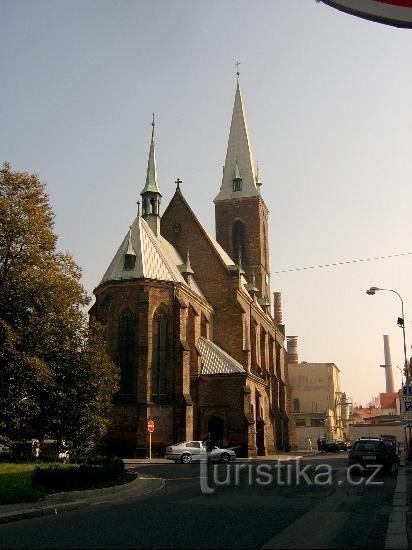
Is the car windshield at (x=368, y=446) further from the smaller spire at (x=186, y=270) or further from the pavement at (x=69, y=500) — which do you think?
the smaller spire at (x=186, y=270)

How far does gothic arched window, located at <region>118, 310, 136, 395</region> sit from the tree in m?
11.2

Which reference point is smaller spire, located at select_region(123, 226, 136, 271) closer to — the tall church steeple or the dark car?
the tall church steeple

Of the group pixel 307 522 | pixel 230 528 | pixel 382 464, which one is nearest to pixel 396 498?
pixel 307 522

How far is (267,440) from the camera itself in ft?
149

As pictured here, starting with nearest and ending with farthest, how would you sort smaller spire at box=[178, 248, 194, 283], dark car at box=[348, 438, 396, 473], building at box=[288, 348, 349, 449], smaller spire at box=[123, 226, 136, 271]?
dark car at box=[348, 438, 396, 473]
smaller spire at box=[123, 226, 136, 271]
smaller spire at box=[178, 248, 194, 283]
building at box=[288, 348, 349, 449]

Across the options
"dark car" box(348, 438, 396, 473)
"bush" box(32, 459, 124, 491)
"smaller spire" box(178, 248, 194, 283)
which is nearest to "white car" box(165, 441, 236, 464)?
"dark car" box(348, 438, 396, 473)

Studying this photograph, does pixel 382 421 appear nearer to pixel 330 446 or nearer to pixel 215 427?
pixel 330 446

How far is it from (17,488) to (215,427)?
27237mm

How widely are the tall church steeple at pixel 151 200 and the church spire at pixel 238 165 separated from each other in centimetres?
1205

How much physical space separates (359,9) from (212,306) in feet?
146

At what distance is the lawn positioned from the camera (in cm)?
1348

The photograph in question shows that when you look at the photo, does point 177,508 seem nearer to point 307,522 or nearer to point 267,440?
point 307,522

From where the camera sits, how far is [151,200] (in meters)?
51.4

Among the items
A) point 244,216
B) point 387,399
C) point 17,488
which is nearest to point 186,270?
point 244,216
